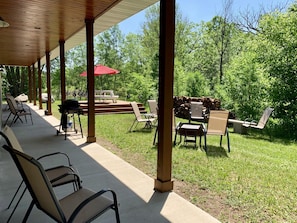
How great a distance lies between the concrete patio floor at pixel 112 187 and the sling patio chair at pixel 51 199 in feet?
1.88

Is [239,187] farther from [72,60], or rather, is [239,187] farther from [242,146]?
[72,60]

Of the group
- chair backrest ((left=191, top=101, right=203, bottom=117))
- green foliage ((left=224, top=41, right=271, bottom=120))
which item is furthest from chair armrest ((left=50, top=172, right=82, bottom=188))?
green foliage ((left=224, top=41, right=271, bottom=120))

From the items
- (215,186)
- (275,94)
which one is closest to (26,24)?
(215,186)

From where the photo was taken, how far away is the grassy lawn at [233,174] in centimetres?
287

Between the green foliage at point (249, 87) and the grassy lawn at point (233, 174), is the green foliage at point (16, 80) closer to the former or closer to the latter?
the grassy lawn at point (233, 174)

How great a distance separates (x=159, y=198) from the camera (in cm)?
302

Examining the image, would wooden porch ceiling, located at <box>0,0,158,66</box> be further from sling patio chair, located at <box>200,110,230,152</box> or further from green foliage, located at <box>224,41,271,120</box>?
green foliage, located at <box>224,41,271,120</box>

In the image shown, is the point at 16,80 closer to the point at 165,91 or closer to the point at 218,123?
the point at 218,123

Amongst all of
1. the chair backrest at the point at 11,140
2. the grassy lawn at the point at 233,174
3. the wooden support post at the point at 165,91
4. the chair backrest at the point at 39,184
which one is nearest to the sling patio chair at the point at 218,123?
the grassy lawn at the point at 233,174

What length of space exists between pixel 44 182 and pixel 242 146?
5.08m

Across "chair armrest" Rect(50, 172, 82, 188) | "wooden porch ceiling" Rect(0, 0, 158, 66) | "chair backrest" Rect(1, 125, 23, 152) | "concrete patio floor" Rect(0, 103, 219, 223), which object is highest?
"wooden porch ceiling" Rect(0, 0, 158, 66)

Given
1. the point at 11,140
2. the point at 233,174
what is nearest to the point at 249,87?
the point at 233,174

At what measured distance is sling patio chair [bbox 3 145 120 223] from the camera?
68.7 inches

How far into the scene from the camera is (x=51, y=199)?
1.79 meters
